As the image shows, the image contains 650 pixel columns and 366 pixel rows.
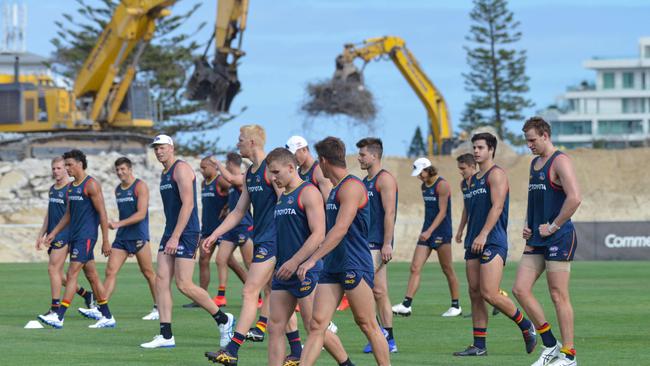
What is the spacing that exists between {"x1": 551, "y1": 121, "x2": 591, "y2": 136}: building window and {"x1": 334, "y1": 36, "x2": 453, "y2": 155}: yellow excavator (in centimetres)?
8654

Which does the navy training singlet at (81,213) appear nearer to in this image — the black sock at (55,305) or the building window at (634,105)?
the black sock at (55,305)

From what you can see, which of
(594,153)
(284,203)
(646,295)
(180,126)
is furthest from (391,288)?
(180,126)

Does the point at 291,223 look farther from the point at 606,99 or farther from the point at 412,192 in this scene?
the point at 606,99

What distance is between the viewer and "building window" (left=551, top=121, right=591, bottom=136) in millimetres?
143500

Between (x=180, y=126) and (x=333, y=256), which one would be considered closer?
(x=333, y=256)

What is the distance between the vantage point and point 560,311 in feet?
39.5

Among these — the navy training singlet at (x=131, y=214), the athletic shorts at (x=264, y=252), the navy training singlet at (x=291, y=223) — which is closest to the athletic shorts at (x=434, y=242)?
the navy training singlet at (x=131, y=214)

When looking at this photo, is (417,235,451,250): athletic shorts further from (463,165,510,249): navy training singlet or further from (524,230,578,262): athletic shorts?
(524,230,578,262): athletic shorts

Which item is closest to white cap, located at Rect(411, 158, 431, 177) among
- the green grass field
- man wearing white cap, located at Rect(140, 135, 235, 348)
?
the green grass field

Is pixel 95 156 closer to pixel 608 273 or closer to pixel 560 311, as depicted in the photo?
pixel 608 273

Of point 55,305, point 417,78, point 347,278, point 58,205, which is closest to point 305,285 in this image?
point 347,278

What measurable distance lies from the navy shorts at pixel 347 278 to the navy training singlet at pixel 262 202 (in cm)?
216

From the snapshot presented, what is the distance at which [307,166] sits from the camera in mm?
13781

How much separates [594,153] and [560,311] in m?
53.0
